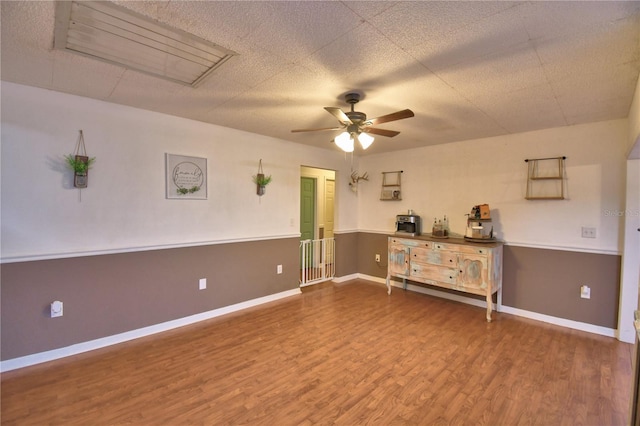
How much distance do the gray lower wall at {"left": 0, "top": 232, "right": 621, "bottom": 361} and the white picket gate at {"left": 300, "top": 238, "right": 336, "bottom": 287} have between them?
0.52 metres

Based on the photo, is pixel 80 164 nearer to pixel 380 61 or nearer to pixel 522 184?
pixel 380 61

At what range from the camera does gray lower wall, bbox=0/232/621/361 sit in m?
2.52

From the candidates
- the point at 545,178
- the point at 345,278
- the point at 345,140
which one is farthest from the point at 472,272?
the point at 345,140

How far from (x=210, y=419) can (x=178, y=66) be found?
2.45 m

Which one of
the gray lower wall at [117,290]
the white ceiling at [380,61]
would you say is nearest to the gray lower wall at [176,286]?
the gray lower wall at [117,290]

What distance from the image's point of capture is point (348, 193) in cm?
545

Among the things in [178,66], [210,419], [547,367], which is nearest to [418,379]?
[547,367]

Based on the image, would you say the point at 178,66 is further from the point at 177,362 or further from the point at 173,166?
the point at 177,362

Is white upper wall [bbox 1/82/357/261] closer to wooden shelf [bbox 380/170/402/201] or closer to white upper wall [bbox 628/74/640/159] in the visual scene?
wooden shelf [bbox 380/170/402/201]

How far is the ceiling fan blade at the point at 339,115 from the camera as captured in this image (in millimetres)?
2317

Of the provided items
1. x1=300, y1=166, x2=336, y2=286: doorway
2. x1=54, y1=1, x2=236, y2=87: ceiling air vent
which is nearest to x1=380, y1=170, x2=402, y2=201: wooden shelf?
x1=300, y1=166, x2=336, y2=286: doorway

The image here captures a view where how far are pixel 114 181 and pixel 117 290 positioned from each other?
3.59 feet

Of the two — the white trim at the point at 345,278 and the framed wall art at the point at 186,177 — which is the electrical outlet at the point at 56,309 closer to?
the framed wall art at the point at 186,177

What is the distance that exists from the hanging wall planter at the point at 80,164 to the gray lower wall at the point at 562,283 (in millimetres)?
4894
